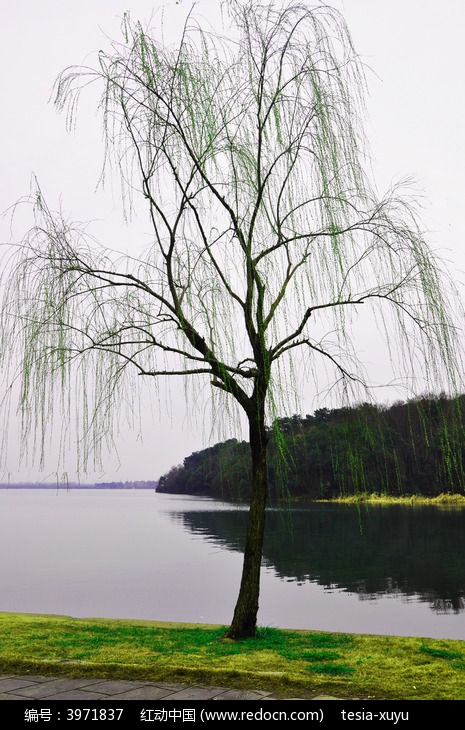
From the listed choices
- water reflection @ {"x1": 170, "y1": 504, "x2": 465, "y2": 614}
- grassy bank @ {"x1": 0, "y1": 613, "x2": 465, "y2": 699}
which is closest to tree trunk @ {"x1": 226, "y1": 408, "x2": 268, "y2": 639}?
grassy bank @ {"x1": 0, "y1": 613, "x2": 465, "y2": 699}

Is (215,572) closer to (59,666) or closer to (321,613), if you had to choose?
(321,613)

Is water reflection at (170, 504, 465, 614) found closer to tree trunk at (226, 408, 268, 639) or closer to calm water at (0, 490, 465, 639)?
calm water at (0, 490, 465, 639)

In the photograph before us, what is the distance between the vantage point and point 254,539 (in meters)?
6.50

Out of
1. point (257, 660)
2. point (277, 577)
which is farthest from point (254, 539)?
point (277, 577)

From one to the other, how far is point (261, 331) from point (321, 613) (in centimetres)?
883

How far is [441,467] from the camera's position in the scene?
5.32 metres

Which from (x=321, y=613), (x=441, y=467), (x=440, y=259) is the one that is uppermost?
(x=440, y=259)

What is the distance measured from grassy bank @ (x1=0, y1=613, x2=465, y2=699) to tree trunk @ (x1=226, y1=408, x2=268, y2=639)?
195 millimetres

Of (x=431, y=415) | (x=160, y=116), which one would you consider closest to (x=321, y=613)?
(x=431, y=415)

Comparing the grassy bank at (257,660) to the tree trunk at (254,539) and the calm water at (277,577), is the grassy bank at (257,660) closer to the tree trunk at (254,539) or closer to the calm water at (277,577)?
the tree trunk at (254,539)

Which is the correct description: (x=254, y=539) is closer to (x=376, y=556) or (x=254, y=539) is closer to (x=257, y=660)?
(x=257, y=660)

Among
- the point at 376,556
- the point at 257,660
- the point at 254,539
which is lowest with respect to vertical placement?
the point at 376,556

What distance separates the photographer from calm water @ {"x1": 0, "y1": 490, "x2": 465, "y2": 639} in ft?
42.3

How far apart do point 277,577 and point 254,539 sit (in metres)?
11.7
